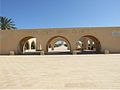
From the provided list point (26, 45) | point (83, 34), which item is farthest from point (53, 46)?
point (83, 34)

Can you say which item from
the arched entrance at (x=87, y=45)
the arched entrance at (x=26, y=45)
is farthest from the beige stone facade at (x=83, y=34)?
the arched entrance at (x=87, y=45)

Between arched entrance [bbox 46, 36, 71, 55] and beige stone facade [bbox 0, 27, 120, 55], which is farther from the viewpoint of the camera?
A: arched entrance [bbox 46, 36, 71, 55]

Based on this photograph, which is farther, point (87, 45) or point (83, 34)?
point (87, 45)

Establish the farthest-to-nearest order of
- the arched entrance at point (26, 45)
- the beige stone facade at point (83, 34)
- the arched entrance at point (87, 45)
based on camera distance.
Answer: the arched entrance at point (87, 45) < the arched entrance at point (26, 45) < the beige stone facade at point (83, 34)

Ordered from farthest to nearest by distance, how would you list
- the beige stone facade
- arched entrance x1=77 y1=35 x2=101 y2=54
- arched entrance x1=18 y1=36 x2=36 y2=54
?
arched entrance x1=77 y1=35 x2=101 y2=54 < arched entrance x1=18 y1=36 x2=36 y2=54 < the beige stone facade

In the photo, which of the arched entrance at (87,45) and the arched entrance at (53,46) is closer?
the arched entrance at (53,46)

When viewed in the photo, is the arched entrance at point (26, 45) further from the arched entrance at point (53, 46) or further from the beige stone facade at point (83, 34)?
the arched entrance at point (53, 46)

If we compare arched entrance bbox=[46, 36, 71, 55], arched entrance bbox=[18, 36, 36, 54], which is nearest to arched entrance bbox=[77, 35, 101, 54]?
arched entrance bbox=[46, 36, 71, 55]

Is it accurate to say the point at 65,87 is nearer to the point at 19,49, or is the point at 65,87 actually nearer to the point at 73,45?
the point at 73,45

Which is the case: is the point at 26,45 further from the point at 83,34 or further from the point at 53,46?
the point at 83,34

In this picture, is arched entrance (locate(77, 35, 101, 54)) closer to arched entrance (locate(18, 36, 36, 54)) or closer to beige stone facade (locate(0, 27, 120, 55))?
beige stone facade (locate(0, 27, 120, 55))

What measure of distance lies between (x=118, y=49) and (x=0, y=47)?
763 inches

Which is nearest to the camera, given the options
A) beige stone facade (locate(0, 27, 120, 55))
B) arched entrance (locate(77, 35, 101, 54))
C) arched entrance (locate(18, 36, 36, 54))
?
beige stone facade (locate(0, 27, 120, 55))

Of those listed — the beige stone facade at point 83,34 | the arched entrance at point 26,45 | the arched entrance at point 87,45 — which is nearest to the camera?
the beige stone facade at point 83,34
